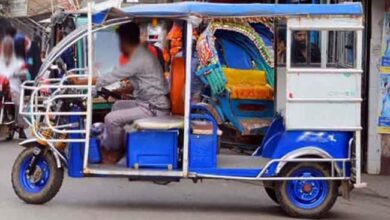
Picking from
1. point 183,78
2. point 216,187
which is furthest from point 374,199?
point 183,78

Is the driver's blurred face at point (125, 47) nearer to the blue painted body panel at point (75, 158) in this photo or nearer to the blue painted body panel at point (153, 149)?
the blue painted body panel at point (153, 149)

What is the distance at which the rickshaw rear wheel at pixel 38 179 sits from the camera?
27.8ft

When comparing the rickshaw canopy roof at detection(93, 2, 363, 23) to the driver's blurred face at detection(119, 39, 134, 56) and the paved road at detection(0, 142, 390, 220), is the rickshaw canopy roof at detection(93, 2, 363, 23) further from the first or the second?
the paved road at detection(0, 142, 390, 220)

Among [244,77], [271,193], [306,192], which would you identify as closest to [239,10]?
[306,192]

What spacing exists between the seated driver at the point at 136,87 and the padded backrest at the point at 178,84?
3.4 inches

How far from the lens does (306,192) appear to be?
8.48 metres

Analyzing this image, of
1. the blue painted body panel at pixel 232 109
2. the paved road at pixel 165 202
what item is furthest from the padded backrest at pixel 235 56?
the paved road at pixel 165 202

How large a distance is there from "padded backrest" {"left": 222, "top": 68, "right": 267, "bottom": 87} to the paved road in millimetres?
1834

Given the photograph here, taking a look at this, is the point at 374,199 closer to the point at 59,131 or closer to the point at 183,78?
the point at 183,78

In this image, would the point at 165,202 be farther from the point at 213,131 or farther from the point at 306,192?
the point at 306,192

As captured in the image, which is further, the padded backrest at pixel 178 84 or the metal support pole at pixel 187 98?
the padded backrest at pixel 178 84

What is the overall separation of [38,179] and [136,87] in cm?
151

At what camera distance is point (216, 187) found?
1034 cm

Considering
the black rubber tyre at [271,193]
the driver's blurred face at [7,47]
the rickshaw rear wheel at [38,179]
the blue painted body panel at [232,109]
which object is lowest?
the black rubber tyre at [271,193]
